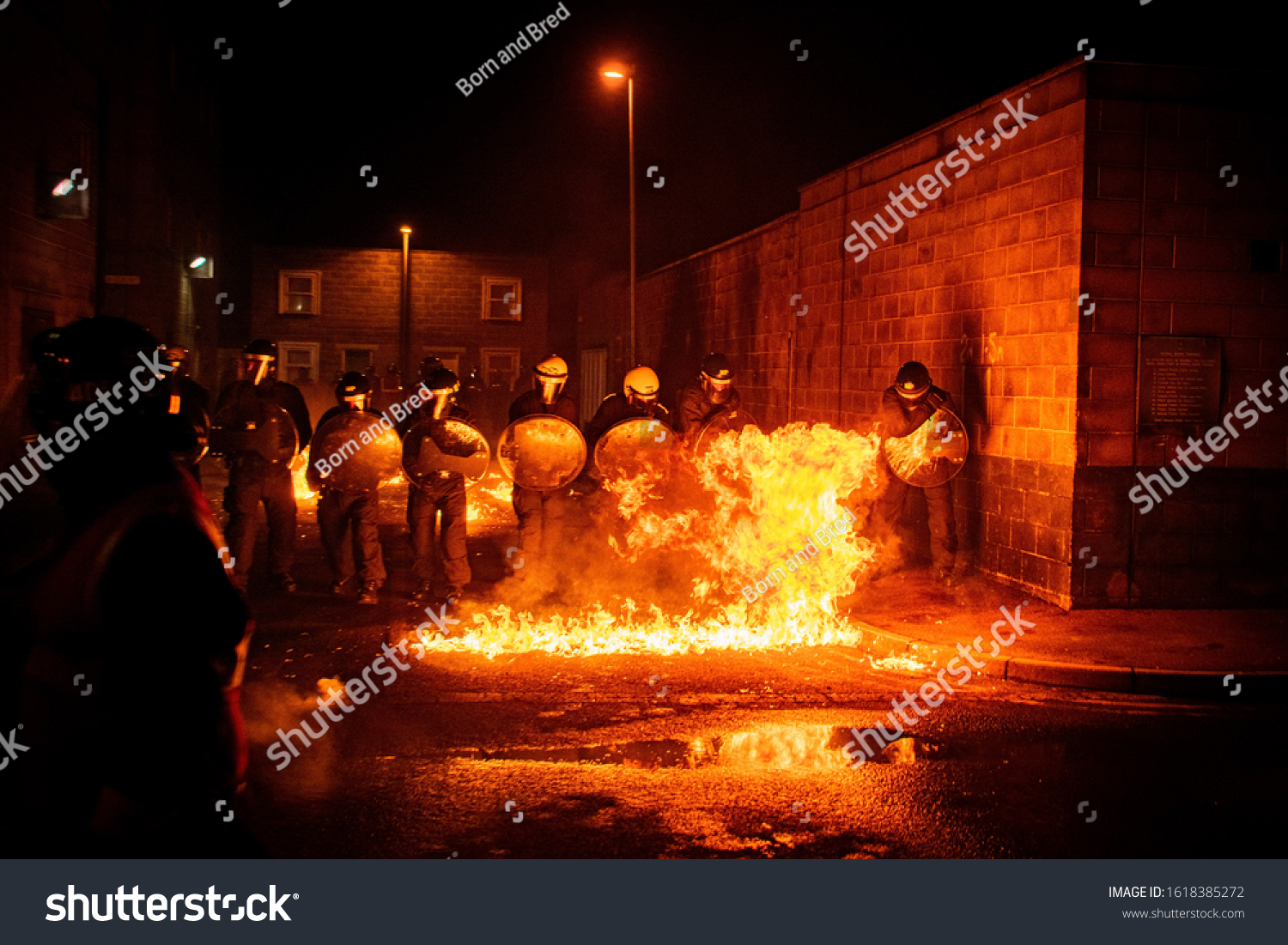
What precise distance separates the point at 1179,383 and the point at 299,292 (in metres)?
34.9

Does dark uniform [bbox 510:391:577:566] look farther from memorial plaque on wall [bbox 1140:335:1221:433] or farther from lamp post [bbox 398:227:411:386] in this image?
lamp post [bbox 398:227:411:386]

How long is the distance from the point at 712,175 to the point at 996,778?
94.5 feet

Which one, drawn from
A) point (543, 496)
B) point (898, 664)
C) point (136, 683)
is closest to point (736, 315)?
point (543, 496)

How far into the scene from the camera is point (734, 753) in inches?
226

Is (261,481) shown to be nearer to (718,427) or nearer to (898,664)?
(718,427)

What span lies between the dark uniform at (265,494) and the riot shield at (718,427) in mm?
4115

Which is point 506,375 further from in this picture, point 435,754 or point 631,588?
point 435,754

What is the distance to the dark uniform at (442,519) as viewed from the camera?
31.3 ft

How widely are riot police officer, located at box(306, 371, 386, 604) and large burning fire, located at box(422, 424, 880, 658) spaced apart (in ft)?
4.37

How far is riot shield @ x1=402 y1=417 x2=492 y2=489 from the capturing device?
9516 millimetres

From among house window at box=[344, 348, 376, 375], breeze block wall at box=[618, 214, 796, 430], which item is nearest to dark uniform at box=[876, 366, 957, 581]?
breeze block wall at box=[618, 214, 796, 430]

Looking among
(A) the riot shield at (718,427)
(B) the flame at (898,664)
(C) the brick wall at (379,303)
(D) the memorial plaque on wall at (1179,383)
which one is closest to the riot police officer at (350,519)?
(A) the riot shield at (718,427)

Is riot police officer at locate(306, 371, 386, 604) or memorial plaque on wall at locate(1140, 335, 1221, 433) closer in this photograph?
memorial plaque on wall at locate(1140, 335, 1221, 433)

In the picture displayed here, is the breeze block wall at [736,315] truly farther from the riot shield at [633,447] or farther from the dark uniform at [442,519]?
the dark uniform at [442,519]
